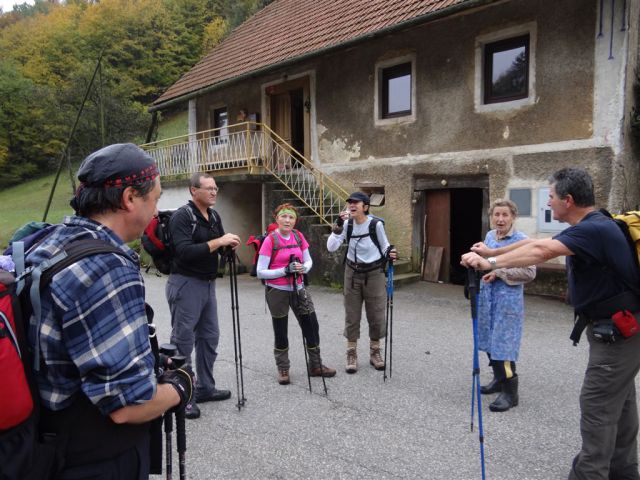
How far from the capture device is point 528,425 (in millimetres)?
3645

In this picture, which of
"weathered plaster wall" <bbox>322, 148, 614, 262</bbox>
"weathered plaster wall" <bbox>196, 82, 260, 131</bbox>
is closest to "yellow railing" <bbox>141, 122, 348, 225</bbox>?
"weathered plaster wall" <bbox>322, 148, 614, 262</bbox>

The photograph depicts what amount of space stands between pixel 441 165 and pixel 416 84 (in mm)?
1883

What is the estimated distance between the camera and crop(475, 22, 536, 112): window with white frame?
8.48 m

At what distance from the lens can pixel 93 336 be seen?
134 centimetres

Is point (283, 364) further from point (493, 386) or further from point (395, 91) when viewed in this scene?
point (395, 91)

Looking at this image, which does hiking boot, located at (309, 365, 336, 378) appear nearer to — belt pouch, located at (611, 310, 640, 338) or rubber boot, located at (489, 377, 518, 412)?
rubber boot, located at (489, 377, 518, 412)

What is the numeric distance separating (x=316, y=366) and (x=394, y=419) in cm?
115

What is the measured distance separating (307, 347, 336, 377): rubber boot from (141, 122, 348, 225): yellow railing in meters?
5.95

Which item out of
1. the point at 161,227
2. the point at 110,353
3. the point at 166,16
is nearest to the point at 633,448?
the point at 110,353

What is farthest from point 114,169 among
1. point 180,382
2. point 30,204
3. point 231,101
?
point 30,204

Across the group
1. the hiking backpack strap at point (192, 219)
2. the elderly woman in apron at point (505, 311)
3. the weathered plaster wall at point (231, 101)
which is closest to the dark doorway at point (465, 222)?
the weathered plaster wall at point (231, 101)

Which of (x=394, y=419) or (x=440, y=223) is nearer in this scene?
(x=394, y=419)

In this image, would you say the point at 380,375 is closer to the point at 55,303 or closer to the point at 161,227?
the point at 161,227

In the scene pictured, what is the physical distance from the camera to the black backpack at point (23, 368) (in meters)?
1.27
